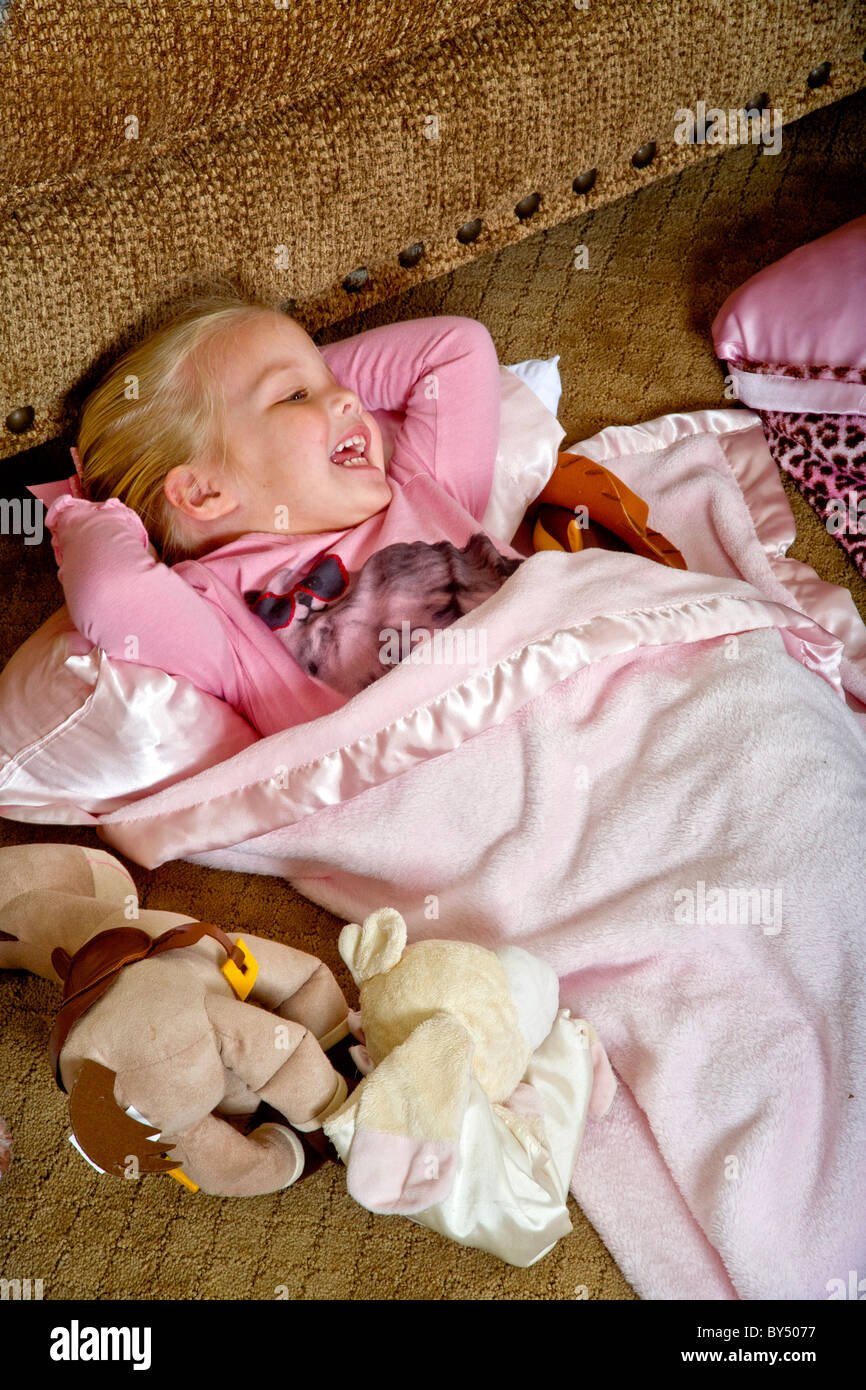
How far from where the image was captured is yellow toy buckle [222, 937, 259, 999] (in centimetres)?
86

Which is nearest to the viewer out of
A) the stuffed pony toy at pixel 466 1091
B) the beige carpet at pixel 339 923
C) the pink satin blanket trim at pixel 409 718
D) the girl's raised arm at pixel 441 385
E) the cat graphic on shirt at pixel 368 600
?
the stuffed pony toy at pixel 466 1091

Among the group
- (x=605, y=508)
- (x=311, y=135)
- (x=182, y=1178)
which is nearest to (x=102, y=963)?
(x=182, y=1178)

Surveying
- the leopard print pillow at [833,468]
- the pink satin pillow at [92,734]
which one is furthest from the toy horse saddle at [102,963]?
the leopard print pillow at [833,468]

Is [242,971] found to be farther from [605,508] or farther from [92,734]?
[605,508]

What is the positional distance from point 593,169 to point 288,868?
985 mm

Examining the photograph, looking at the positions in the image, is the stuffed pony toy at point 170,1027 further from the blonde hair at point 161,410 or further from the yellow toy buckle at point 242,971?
the blonde hair at point 161,410

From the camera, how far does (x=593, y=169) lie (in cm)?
141

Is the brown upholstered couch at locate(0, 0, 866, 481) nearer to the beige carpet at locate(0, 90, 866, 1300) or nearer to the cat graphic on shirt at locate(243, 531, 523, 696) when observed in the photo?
the beige carpet at locate(0, 90, 866, 1300)

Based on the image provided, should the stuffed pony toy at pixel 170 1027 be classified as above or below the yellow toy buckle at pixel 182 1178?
above

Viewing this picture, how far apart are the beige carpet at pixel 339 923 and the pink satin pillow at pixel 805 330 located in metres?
0.03

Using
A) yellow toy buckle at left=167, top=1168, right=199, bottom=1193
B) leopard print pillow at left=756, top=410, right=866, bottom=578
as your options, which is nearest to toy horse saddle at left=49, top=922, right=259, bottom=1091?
yellow toy buckle at left=167, top=1168, right=199, bottom=1193

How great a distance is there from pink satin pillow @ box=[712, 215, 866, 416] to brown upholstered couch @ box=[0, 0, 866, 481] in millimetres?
250

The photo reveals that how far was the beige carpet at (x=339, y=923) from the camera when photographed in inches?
32.6

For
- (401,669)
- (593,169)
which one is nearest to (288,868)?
(401,669)
